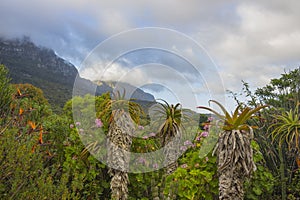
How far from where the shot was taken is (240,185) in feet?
12.3

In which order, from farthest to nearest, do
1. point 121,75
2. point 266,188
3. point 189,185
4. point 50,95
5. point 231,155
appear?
point 50,95 → point 266,188 → point 189,185 → point 121,75 → point 231,155

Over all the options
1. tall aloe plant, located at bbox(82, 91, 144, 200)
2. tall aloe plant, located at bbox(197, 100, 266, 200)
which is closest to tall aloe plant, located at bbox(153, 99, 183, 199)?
tall aloe plant, located at bbox(82, 91, 144, 200)

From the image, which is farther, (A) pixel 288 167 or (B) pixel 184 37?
(A) pixel 288 167

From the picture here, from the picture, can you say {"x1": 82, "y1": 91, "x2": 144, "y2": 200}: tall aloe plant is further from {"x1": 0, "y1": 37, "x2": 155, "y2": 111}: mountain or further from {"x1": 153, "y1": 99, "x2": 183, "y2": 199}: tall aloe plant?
{"x1": 153, "y1": 99, "x2": 183, "y2": 199}: tall aloe plant

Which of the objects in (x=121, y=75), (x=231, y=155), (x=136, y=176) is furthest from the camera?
(x=136, y=176)

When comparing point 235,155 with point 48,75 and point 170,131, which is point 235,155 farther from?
point 48,75

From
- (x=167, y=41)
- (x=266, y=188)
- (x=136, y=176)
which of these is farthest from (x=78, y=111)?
(x=266, y=188)

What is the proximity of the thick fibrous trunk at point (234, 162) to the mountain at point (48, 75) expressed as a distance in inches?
48.5

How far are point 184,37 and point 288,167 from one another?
314 centimetres

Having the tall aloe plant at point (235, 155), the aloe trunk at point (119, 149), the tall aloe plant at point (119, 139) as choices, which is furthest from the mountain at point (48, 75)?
the tall aloe plant at point (235, 155)

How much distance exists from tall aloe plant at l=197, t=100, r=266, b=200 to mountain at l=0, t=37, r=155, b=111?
1.16m

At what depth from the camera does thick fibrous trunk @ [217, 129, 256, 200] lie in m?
3.66

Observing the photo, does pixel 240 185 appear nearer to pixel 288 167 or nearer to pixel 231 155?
pixel 231 155

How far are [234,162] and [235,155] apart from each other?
86mm
